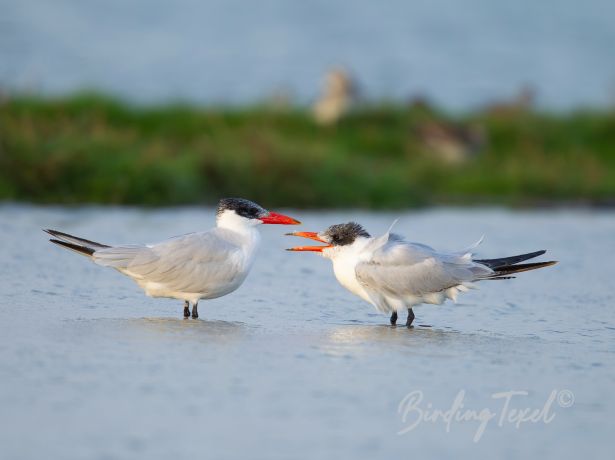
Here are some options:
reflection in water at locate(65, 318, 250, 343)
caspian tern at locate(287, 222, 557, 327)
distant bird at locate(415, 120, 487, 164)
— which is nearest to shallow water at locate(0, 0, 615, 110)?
distant bird at locate(415, 120, 487, 164)

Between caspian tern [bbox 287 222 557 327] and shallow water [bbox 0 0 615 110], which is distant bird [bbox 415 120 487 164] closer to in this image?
shallow water [bbox 0 0 615 110]

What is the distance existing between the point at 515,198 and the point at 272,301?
780cm

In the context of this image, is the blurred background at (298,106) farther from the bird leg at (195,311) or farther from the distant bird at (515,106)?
the bird leg at (195,311)

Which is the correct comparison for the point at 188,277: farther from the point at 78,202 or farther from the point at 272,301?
the point at 78,202

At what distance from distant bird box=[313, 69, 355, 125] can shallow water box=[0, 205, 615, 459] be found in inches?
283

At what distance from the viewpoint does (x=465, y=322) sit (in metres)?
7.64

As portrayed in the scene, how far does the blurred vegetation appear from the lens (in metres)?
12.5

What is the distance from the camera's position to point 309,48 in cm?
2708

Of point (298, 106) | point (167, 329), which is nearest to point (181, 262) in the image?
point (167, 329)

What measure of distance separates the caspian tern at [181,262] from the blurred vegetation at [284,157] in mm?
5175

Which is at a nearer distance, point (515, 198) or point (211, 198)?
point (211, 198)

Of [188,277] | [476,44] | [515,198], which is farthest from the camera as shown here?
[476,44]

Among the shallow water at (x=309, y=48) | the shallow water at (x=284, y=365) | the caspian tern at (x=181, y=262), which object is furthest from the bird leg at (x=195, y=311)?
the shallow water at (x=309, y=48)

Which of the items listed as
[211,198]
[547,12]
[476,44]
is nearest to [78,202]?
[211,198]
